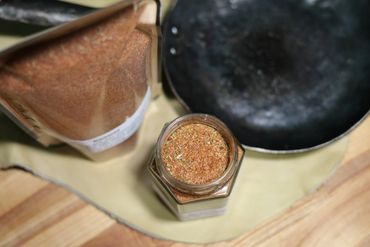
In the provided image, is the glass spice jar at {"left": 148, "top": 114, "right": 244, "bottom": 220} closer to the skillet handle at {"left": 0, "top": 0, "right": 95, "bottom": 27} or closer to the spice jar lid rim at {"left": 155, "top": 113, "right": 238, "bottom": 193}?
the spice jar lid rim at {"left": 155, "top": 113, "right": 238, "bottom": 193}

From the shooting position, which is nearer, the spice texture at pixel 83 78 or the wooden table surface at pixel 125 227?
the spice texture at pixel 83 78

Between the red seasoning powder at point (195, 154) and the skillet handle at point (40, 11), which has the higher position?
the skillet handle at point (40, 11)

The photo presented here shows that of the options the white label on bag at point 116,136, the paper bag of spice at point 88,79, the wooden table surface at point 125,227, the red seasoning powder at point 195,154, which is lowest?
the wooden table surface at point 125,227

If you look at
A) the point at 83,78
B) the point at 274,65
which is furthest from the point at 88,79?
the point at 274,65

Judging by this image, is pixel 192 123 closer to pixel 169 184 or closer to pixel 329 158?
pixel 169 184

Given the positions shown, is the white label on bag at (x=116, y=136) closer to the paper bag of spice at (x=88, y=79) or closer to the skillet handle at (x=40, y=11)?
the paper bag of spice at (x=88, y=79)

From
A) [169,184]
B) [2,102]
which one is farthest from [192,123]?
[2,102]

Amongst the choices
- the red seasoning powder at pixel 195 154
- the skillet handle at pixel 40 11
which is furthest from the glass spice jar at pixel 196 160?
the skillet handle at pixel 40 11
